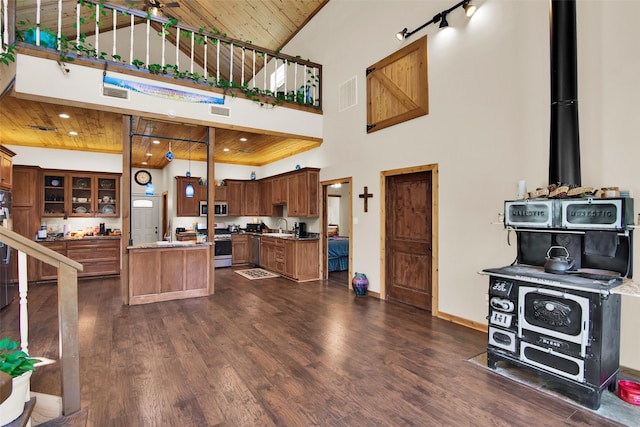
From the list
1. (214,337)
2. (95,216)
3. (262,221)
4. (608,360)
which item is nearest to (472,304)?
(608,360)

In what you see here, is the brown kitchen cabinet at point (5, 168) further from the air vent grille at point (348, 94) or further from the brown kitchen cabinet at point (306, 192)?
the air vent grille at point (348, 94)

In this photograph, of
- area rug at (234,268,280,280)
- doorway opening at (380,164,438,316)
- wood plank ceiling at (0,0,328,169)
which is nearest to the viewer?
doorway opening at (380,164,438,316)

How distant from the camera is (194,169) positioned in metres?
8.84

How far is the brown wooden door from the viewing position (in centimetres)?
472

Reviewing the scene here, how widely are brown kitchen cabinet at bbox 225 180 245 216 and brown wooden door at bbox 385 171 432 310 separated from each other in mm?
5110

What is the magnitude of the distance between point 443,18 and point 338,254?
4982 mm

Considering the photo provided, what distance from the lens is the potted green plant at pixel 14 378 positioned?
Answer: 1.61 m

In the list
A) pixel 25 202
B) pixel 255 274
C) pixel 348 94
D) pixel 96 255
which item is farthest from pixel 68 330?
pixel 25 202

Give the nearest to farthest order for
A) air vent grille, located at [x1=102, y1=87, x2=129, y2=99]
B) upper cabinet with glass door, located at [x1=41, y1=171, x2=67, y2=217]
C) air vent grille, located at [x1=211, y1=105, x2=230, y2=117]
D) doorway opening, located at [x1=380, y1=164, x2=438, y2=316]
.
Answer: doorway opening, located at [x1=380, y1=164, x2=438, y2=316] < air vent grille, located at [x1=102, y1=87, x2=129, y2=99] < air vent grille, located at [x1=211, y1=105, x2=230, y2=117] < upper cabinet with glass door, located at [x1=41, y1=171, x2=67, y2=217]

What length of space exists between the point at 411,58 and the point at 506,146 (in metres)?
2.05

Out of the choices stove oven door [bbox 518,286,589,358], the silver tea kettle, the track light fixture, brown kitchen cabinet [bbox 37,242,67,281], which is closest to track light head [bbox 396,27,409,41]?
the track light fixture

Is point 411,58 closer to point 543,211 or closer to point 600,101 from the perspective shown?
Answer: point 600,101

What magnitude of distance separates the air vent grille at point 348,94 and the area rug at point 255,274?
3784 mm

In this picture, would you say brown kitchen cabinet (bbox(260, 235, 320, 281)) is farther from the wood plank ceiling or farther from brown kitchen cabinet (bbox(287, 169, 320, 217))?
the wood plank ceiling
